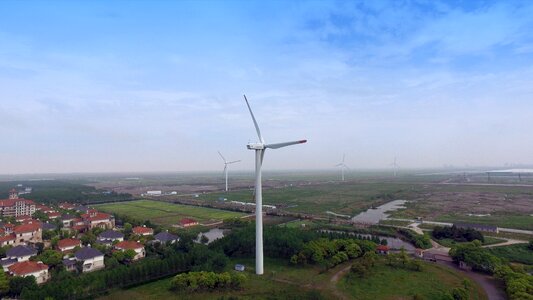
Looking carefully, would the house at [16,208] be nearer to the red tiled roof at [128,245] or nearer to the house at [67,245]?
the house at [67,245]

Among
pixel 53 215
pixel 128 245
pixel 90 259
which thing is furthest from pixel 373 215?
pixel 53 215

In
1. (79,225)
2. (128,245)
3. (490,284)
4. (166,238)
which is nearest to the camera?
(490,284)

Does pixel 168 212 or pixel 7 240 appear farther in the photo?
pixel 168 212

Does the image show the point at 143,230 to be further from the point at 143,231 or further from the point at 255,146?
the point at 255,146

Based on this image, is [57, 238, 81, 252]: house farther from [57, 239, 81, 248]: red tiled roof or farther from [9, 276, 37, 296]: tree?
[9, 276, 37, 296]: tree

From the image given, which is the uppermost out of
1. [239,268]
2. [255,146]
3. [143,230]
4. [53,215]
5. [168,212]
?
[255,146]

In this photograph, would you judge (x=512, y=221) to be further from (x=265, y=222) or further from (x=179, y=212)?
(x=179, y=212)

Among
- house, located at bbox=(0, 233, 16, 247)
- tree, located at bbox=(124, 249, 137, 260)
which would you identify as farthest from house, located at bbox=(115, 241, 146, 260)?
house, located at bbox=(0, 233, 16, 247)
